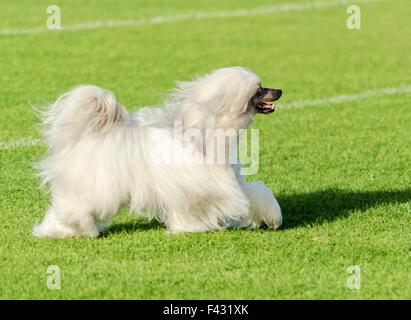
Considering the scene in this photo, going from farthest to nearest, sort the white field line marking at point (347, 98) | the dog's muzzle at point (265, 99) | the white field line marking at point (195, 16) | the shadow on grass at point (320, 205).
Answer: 1. the white field line marking at point (195, 16)
2. the white field line marking at point (347, 98)
3. the shadow on grass at point (320, 205)
4. the dog's muzzle at point (265, 99)

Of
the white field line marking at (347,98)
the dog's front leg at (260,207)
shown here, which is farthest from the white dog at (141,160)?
the white field line marking at (347,98)

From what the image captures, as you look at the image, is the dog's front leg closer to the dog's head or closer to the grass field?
the grass field

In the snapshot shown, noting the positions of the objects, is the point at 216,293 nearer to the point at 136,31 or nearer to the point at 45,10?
the point at 136,31

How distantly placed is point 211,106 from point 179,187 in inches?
21.7

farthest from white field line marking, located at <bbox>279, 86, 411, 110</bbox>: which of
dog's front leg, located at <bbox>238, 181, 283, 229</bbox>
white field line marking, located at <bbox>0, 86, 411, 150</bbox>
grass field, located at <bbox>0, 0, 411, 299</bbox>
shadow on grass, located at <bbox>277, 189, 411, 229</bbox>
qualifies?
dog's front leg, located at <bbox>238, 181, 283, 229</bbox>

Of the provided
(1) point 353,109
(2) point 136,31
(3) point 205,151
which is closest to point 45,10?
Result: (2) point 136,31

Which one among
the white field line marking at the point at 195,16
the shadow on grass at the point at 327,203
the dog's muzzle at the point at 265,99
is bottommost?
the shadow on grass at the point at 327,203

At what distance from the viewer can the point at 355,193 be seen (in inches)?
337

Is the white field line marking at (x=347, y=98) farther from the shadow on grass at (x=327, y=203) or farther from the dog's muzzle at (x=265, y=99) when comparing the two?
the dog's muzzle at (x=265, y=99)

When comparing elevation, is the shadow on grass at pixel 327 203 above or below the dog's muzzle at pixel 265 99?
below

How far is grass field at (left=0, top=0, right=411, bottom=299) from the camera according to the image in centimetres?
634

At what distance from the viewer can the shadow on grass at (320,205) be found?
7547mm

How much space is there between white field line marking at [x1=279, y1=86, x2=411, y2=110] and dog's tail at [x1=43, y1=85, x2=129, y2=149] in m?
5.31
